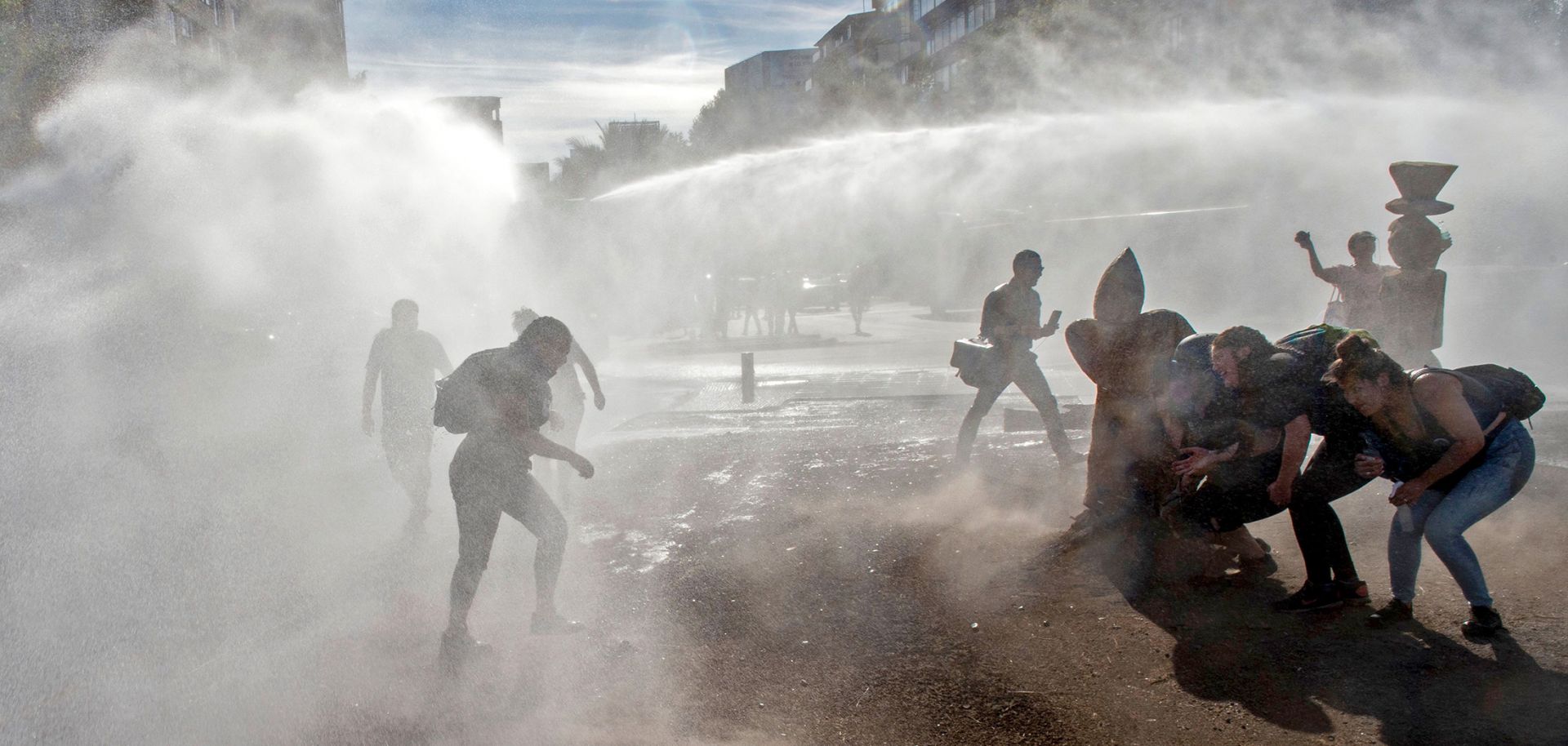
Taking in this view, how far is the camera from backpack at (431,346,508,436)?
512 centimetres

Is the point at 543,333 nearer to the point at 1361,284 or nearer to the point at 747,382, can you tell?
the point at 1361,284

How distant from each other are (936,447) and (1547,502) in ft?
14.8

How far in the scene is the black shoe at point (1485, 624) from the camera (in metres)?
4.31

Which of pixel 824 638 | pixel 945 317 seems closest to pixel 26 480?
pixel 824 638

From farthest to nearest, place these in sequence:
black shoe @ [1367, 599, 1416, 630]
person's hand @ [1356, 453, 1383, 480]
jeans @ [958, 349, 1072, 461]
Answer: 1. jeans @ [958, 349, 1072, 461]
2. black shoe @ [1367, 599, 1416, 630]
3. person's hand @ [1356, 453, 1383, 480]

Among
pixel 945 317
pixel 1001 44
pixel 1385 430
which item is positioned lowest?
pixel 945 317

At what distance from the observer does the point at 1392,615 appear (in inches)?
178

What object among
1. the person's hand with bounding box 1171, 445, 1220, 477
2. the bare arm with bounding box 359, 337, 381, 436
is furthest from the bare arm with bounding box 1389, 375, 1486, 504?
the bare arm with bounding box 359, 337, 381, 436

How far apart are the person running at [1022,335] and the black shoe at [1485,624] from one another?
11.7 feet

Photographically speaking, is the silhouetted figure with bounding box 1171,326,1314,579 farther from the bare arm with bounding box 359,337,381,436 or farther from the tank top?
the bare arm with bounding box 359,337,381,436

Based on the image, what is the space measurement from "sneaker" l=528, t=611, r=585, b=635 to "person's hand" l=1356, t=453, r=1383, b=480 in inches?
135

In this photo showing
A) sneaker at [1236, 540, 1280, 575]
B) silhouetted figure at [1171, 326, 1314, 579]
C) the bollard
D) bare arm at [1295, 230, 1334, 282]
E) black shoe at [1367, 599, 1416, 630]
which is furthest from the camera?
the bollard

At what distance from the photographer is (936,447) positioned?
9727 mm

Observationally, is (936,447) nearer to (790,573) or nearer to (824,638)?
(790,573)
